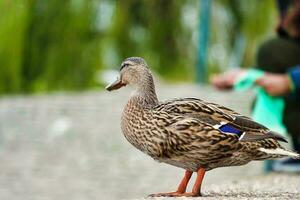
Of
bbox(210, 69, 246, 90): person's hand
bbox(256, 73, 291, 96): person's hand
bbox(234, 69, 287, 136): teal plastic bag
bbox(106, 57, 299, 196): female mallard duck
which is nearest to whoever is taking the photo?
bbox(106, 57, 299, 196): female mallard duck

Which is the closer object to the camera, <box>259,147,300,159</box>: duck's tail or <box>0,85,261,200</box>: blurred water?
<box>259,147,300,159</box>: duck's tail

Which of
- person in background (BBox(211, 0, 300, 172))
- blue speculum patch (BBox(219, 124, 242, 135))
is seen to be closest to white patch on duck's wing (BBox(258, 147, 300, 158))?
blue speculum patch (BBox(219, 124, 242, 135))

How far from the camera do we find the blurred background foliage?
25.6 ft

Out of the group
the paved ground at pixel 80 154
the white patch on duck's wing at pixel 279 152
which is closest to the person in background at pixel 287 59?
the paved ground at pixel 80 154

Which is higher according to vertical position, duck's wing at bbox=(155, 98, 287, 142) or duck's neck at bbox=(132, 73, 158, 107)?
duck's neck at bbox=(132, 73, 158, 107)

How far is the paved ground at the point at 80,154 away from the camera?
5848 mm

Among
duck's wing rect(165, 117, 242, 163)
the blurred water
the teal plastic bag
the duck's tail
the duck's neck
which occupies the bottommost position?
the blurred water

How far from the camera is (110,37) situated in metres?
8.33

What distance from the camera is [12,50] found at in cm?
770

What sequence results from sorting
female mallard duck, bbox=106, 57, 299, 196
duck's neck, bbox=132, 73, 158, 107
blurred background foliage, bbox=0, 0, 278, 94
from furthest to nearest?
blurred background foliage, bbox=0, 0, 278, 94 → duck's neck, bbox=132, 73, 158, 107 → female mallard duck, bbox=106, 57, 299, 196

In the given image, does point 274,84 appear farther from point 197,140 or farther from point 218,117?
point 197,140

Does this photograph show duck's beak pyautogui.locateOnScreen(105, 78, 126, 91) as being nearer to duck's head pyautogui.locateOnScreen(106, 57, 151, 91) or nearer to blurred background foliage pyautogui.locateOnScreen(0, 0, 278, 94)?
duck's head pyautogui.locateOnScreen(106, 57, 151, 91)

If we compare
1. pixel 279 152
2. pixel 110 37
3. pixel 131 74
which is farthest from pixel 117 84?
pixel 110 37

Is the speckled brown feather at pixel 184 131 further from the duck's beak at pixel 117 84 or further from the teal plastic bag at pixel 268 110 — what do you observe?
the teal plastic bag at pixel 268 110
